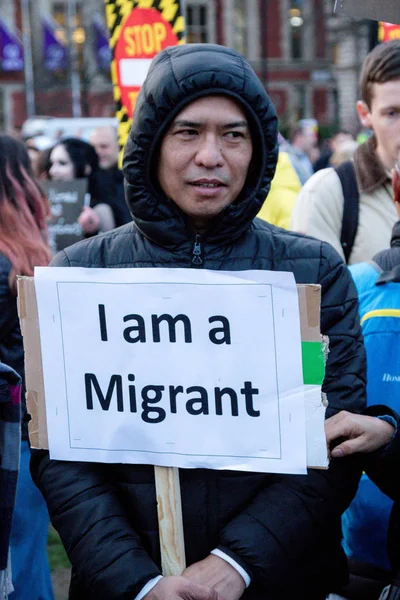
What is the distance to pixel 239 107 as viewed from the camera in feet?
6.72

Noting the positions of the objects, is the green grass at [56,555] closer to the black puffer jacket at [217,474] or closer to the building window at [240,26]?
the black puffer jacket at [217,474]

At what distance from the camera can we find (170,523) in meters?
1.97

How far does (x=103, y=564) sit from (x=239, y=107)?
1.03 meters

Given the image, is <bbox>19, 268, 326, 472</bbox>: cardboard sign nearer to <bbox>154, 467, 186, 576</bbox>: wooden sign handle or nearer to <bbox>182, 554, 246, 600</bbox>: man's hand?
<bbox>154, 467, 186, 576</bbox>: wooden sign handle

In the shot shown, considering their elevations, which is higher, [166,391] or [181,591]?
[166,391]

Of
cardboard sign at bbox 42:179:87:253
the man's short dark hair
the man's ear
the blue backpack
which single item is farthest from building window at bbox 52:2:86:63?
the blue backpack

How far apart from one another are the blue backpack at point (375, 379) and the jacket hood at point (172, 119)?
41 centimetres

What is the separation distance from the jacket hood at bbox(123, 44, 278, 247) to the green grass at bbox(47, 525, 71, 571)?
9.41 feet

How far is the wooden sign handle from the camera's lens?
1.97m

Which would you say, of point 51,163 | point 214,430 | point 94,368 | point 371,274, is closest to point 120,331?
point 94,368

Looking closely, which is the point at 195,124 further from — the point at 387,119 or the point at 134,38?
the point at 134,38

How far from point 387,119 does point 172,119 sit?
1.39m

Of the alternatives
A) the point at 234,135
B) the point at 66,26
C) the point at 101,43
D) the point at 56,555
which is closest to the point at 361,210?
the point at 234,135

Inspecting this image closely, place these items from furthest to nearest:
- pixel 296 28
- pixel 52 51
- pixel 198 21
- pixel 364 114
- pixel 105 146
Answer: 1. pixel 296 28
2. pixel 198 21
3. pixel 52 51
4. pixel 105 146
5. pixel 364 114
